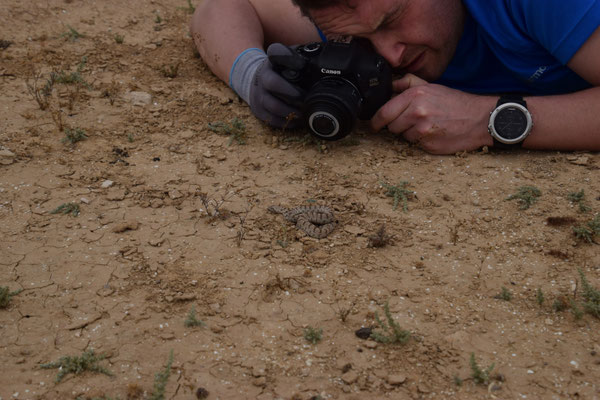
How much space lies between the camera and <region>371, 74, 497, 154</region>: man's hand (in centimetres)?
327

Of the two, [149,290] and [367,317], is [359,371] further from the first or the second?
→ [149,290]

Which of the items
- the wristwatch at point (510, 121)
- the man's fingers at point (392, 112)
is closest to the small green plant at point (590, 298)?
the wristwatch at point (510, 121)

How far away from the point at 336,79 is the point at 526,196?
1.22m

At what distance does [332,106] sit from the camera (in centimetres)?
309

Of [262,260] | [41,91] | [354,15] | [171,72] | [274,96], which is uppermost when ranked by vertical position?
[354,15]

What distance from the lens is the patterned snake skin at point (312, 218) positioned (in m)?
2.88

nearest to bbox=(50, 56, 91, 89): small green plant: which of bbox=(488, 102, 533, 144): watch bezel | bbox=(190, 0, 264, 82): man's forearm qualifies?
bbox=(190, 0, 264, 82): man's forearm

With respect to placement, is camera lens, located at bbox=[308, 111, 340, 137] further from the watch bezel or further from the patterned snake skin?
the watch bezel

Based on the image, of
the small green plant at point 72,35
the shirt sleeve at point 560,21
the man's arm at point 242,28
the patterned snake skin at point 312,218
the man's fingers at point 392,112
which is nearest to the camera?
the shirt sleeve at point 560,21

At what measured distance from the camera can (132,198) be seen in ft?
10.5

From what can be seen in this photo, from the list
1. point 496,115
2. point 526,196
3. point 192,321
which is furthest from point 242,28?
point 192,321

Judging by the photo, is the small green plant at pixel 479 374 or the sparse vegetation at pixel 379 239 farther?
the sparse vegetation at pixel 379 239

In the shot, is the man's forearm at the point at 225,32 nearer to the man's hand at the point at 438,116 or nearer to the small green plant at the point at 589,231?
the man's hand at the point at 438,116

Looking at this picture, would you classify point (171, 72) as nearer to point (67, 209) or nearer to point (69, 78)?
point (69, 78)
